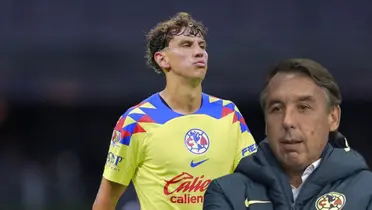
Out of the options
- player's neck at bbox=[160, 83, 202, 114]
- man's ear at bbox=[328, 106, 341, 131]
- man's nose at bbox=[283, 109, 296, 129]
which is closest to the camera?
man's nose at bbox=[283, 109, 296, 129]

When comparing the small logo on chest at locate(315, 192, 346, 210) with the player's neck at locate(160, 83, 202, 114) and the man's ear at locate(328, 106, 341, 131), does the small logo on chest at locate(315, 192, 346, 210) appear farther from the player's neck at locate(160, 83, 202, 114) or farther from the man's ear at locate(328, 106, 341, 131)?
the player's neck at locate(160, 83, 202, 114)

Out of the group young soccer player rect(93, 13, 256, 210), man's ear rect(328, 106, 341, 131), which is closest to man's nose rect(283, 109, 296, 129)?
man's ear rect(328, 106, 341, 131)

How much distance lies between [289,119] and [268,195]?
224mm

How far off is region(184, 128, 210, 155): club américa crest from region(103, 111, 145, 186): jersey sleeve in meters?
0.22

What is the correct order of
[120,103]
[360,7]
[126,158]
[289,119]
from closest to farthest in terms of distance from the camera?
[289,119] < [126,158] < [360,7] < [120,103]

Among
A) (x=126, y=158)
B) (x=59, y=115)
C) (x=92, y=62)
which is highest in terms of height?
(x=126, y=158)

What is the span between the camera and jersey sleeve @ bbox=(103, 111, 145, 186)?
4.29 meters

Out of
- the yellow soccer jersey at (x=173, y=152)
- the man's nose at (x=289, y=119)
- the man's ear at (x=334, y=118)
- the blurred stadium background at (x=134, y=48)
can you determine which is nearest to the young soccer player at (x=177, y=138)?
the yellow soccer jersey at (x=173, y=152)

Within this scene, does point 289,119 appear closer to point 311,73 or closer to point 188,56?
point 311,73

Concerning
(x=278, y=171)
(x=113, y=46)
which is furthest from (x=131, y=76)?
(x=278, y=171)

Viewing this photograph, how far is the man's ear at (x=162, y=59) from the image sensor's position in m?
4.39

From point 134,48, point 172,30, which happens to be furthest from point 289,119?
point 134,48

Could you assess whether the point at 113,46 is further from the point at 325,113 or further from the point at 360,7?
the point at 325,113

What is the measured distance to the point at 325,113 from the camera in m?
2.47
